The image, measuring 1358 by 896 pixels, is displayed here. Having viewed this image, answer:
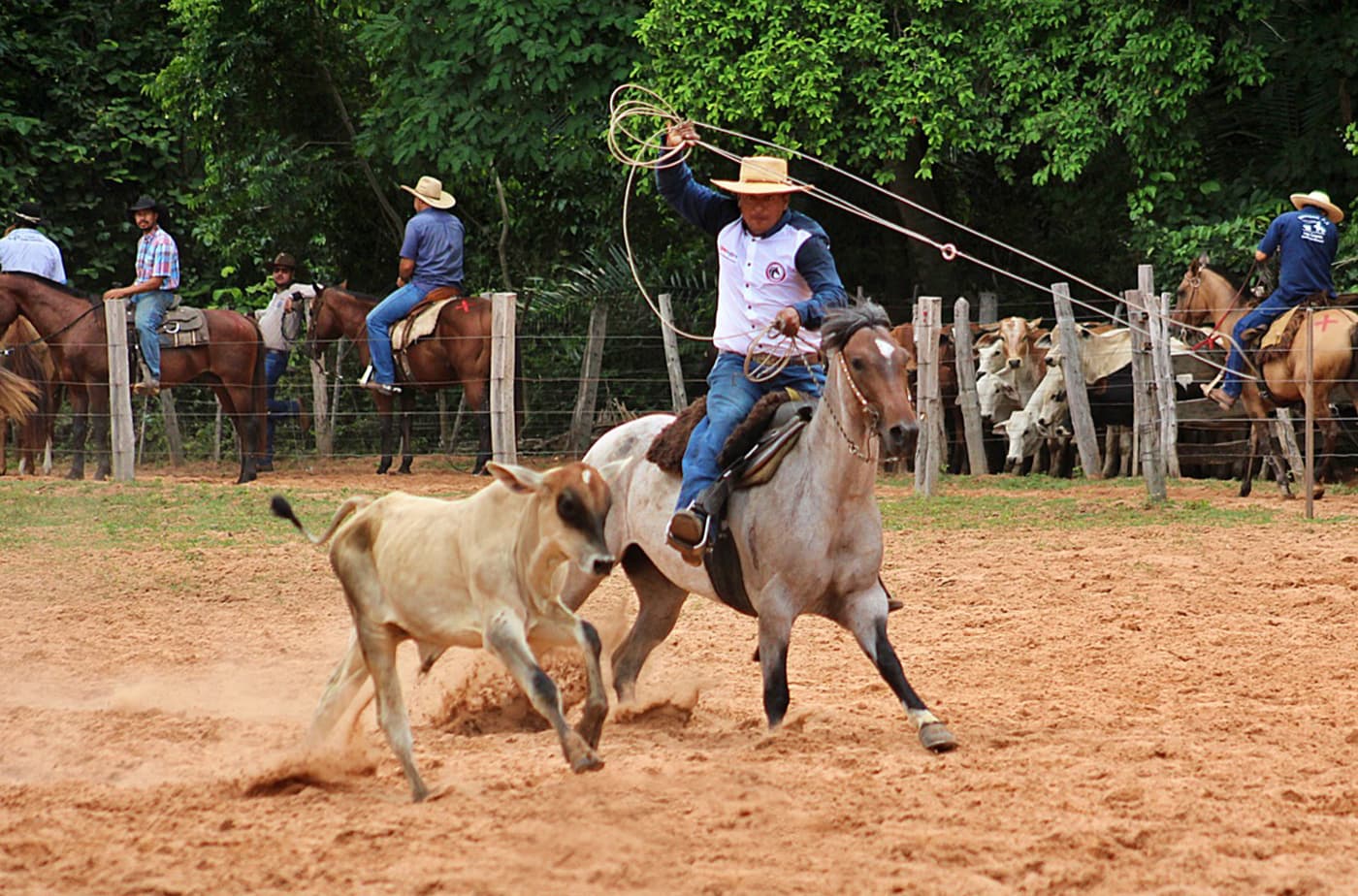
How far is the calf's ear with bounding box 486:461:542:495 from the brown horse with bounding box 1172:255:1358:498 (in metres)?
9.96

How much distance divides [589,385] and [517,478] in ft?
46.7

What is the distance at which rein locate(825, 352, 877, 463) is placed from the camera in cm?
644

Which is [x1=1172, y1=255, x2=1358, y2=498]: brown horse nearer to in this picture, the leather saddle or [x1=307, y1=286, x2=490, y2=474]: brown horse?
[x1=307, y1=286, x2=490, y2=474]: brown horse

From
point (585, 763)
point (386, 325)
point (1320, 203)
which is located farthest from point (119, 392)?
point (585, 763)

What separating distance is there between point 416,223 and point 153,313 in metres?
2.92

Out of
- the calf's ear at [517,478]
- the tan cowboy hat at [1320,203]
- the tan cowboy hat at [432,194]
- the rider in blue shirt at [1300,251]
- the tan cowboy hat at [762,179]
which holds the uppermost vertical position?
the tan cowboy hat at [432,194]

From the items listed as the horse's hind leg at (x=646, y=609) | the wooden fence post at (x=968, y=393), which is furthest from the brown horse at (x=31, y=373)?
the horse's hind leg at (x=646, y=609)

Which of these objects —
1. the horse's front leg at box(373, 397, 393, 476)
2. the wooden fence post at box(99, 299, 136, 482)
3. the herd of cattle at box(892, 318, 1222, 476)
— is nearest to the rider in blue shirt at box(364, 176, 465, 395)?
the horse's front leg at box(373, 397, 393, 476)

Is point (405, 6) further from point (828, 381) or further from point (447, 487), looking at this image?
point (828, 381)

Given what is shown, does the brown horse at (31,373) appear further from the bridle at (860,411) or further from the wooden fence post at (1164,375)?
the bridle at (860,411)

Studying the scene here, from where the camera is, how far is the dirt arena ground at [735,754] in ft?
15.6

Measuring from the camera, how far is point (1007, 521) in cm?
1387

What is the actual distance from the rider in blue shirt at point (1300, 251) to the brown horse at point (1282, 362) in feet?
0.96

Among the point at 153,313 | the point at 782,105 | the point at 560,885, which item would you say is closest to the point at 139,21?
the point at 153,313
